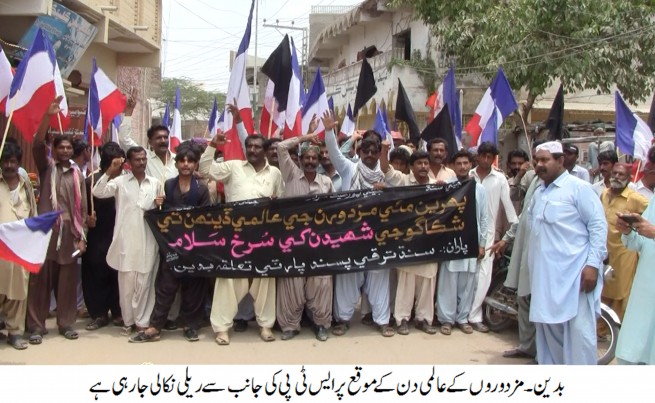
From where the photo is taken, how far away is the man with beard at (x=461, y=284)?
6.07 meters

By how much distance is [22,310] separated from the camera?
5.31 metres

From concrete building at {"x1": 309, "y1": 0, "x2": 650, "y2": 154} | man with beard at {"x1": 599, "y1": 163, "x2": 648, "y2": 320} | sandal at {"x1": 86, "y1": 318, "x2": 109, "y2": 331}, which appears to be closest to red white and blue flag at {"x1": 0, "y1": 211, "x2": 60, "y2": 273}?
sandal at {"x1": 86, "y1": 318, "x2": 109, "y2": 331}

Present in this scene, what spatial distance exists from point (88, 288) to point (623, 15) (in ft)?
46.9

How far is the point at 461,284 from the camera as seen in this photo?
6.16 meters

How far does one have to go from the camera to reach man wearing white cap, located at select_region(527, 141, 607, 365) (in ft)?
13.9

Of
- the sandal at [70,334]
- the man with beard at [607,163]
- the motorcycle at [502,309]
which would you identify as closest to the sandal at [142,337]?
the sandal at [70,334]

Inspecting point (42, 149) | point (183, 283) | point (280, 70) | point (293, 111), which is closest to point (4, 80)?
point (42, 149)

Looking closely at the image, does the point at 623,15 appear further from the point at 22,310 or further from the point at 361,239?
the point at 22,310

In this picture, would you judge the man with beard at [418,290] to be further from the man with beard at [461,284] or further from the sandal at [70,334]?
the sandal at [70,334]

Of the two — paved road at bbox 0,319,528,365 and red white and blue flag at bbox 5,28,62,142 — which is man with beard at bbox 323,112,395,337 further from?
red white and blue flag at bbox 5,28,62,142

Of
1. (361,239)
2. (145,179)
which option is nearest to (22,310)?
(145,179)

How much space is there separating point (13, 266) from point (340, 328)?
2862 millimetres

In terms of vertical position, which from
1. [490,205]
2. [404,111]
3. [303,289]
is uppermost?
[404,111]

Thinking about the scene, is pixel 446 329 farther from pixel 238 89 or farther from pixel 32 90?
pixel 32 90
